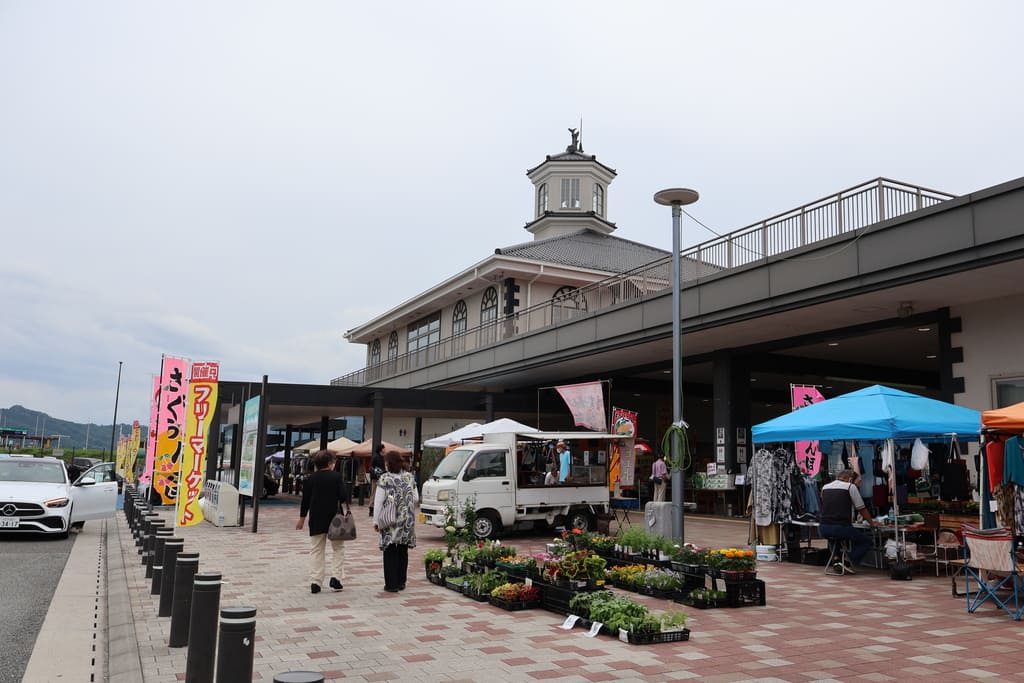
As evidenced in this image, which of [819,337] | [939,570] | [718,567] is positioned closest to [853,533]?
[939,570]

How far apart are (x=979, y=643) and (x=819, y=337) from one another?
1282 centimetres

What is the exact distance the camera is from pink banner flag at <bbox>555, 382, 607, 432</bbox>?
20.4m

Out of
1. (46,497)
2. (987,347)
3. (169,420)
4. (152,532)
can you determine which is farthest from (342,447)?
(987,347)

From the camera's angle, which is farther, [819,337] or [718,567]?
[819,337]

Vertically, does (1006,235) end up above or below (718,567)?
above

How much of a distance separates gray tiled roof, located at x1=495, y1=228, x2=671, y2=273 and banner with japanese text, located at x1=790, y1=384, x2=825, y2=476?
14.3 metres

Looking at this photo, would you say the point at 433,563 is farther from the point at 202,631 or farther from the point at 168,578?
the point at 202,631

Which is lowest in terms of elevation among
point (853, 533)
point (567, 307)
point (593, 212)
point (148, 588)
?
point (148, 588)

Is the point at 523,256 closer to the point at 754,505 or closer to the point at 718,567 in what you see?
the point at 754,505

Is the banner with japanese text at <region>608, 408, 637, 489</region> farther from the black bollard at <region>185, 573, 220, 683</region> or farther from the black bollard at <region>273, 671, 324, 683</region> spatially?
the black bollard at <region>273, 671, 324, 683</region>

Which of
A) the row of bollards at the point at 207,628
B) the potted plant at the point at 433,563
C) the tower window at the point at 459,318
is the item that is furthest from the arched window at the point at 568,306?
the row of bollards at the point at 207,628

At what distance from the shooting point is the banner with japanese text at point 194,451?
14211 mm

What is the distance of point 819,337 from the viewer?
62.3 ft

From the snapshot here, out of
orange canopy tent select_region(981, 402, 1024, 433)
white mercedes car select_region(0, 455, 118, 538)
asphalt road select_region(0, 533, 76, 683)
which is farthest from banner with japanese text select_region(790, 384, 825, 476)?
white mercedes car select_region(0, 455, 118, 538)
